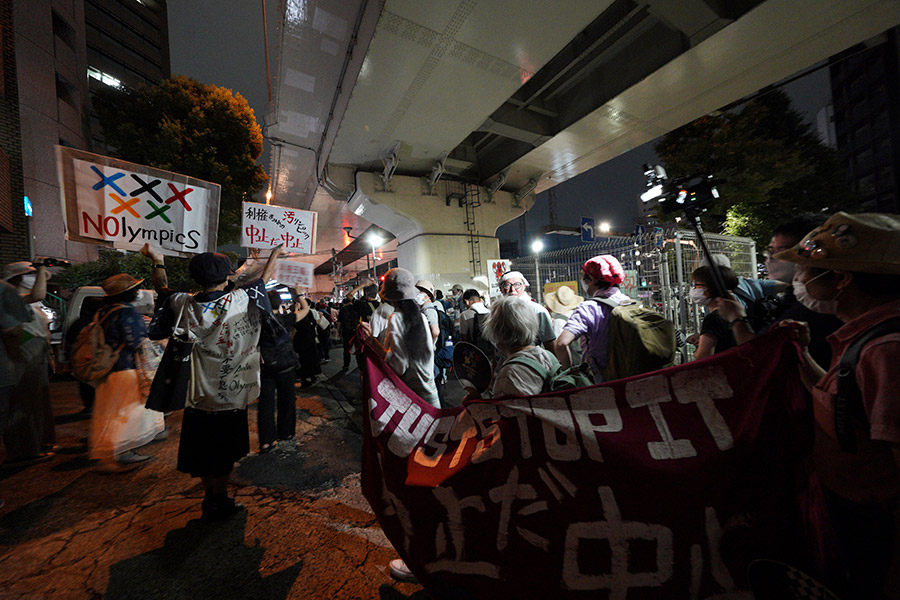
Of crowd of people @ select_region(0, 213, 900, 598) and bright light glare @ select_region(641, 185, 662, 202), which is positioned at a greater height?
bright light glare @ select_region(641, 185, 662, 202)

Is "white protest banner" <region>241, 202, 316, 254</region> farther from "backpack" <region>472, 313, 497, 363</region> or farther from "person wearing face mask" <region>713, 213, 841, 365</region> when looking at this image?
"person wearing face mask" <region>713, 213, 841, 365</region>

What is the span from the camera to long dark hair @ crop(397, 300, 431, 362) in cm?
297

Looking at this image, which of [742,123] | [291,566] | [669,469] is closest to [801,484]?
[669,469]

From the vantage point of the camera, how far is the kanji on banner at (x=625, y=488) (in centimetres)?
122

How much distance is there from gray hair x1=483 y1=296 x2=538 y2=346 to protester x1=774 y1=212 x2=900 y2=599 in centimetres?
104

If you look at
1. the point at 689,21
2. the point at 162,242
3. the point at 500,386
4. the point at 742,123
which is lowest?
the point at 500,386

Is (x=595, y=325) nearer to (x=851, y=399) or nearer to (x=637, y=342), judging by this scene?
(x=637, y=342)

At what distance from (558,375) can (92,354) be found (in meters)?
4.58

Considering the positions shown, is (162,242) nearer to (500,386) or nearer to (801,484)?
(500,386)

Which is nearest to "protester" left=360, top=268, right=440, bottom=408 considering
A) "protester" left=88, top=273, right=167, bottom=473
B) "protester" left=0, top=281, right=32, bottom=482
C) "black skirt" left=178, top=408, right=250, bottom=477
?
"black skirt" left=178, top=408, right=250, bottom=477

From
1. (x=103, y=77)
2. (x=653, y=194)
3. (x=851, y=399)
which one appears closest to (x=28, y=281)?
(x=653, y=194)

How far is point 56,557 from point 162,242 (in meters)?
2.87

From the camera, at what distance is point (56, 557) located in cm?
244

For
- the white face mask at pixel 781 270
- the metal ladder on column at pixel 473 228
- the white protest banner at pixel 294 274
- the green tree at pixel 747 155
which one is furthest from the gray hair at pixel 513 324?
the green tree at pixel 747 155
